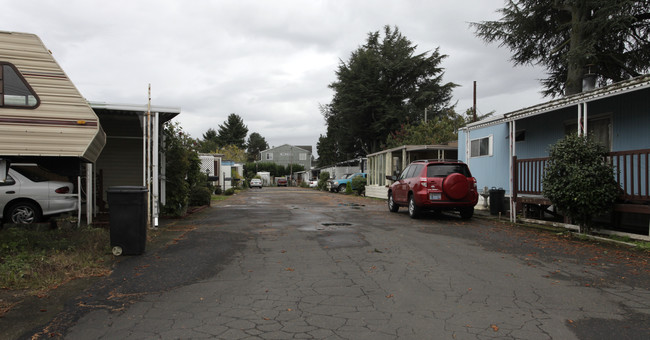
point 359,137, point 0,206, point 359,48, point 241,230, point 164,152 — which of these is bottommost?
point 241,230

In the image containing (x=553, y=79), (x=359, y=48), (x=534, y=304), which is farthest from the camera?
(x=359, y=48)

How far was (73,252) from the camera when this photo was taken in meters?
7.02

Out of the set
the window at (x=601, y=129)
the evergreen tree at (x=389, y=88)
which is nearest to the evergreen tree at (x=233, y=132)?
the evergreen tree at (x=389, y=88)

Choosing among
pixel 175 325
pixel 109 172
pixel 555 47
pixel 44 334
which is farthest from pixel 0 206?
pixel 555 47

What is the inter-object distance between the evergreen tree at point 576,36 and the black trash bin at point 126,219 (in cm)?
1639

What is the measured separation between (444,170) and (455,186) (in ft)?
2.36

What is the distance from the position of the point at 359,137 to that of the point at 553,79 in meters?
25.4

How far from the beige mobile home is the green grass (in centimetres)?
158

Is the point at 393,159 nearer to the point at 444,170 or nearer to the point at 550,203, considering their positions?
the point at 444,170

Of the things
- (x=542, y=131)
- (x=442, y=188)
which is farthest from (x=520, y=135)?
(x=442, y=188)

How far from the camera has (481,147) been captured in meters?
15.9

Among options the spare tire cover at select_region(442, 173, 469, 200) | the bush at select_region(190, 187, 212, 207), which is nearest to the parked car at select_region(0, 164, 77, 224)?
the bush at select_region(190, 187, 212, 207)

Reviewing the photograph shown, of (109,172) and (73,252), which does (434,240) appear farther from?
(109,172)

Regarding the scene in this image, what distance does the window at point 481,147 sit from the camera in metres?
15.2
